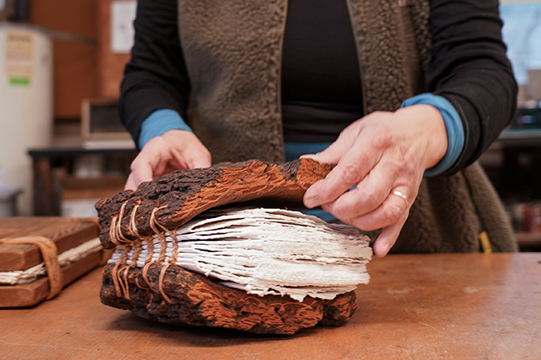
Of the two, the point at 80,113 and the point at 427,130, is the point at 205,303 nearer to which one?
the point at 427,130

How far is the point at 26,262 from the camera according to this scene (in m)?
0.53

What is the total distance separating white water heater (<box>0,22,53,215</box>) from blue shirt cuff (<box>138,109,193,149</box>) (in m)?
1.51

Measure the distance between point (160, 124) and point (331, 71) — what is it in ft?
1.02

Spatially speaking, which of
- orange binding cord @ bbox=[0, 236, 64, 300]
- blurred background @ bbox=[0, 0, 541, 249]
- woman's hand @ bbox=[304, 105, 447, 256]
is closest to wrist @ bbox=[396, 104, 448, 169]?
woman's hand @ bbox=[304, 105, 447, 256]

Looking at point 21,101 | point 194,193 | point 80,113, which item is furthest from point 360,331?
point 80,113

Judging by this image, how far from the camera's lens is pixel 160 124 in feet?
2.42

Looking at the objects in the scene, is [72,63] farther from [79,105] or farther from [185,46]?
[185,46]

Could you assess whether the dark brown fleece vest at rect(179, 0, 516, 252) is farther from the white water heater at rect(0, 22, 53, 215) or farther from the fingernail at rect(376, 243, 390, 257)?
the white water heater at rect(0, 22, 53, 215)

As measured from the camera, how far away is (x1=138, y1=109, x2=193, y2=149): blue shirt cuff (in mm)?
726

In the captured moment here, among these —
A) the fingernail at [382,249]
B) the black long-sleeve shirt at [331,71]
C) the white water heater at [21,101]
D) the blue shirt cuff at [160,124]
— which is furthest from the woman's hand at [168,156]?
the white water heater at [21,101]

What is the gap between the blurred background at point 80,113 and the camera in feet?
6.07

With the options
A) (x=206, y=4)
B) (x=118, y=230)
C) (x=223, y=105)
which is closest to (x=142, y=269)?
(x=118, y=230)

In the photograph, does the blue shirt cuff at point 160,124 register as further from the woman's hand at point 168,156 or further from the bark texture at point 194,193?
the bark texture at point 194,193

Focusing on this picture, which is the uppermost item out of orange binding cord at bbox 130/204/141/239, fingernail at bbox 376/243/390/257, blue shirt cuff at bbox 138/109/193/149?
blue shirt cuff at bbox 138/109/193/149
